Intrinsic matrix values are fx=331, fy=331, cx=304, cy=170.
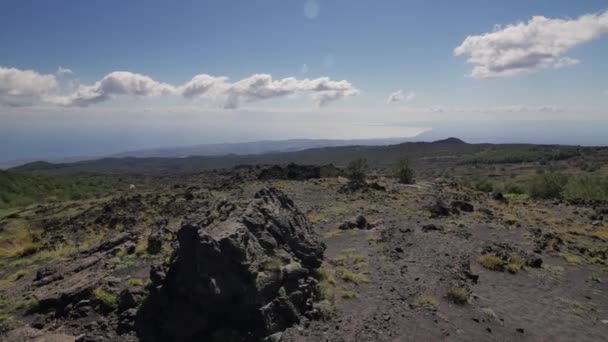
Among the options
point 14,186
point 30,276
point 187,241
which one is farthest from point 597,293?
point 14,186

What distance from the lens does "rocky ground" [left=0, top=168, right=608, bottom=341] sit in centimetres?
920

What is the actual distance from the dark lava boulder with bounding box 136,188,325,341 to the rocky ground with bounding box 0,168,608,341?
1.3 inches

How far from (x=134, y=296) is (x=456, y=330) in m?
10.0

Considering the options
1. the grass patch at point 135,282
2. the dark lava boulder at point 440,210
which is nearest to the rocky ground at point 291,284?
the grass patch at point 135,282

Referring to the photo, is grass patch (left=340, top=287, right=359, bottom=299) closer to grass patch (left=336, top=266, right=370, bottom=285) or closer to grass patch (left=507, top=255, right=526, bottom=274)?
grass patch (left=336, top=266, right=370, bottom=285)

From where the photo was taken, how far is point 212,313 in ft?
29.9

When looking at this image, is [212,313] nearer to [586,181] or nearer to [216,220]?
[216,220]

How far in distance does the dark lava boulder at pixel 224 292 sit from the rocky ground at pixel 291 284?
1.3 inches

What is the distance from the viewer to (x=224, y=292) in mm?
9000

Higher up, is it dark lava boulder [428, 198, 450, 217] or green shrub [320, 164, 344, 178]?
green shrub [320, 164, 344, 178]

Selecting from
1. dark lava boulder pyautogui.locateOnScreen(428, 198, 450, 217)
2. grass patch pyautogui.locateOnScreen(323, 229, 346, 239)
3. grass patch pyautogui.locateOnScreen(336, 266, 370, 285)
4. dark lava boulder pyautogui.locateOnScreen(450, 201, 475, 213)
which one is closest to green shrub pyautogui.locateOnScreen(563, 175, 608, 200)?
dark lava boulder pyautogui.locateOnScreen(450, 201, 475, 213)

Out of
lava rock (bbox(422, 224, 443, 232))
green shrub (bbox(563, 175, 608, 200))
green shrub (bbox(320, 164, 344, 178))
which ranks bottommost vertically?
green shrub (bbox(563, 175, 608, 200))

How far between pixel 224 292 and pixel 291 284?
8.23 feet

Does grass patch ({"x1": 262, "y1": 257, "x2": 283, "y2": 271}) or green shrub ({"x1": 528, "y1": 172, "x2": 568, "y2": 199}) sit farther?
green shrub ({"x1": 528, "y1": 172, "x2": 568, "y2": 199})
